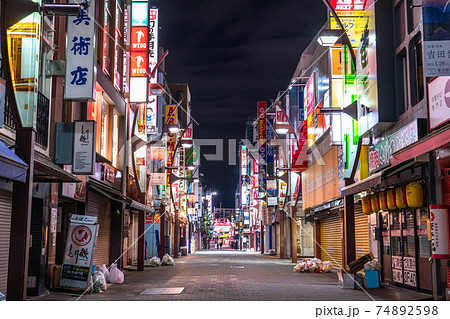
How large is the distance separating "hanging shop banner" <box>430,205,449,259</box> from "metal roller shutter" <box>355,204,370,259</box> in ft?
28.3

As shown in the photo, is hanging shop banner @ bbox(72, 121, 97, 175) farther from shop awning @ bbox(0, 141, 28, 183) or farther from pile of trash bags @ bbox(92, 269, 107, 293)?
shop awning @ bbox(0, 141, 28, 183)

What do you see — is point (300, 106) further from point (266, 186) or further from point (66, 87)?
point (66, 87)

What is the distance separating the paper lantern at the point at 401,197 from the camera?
1471cm

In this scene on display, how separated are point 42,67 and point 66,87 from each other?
1.17 meters

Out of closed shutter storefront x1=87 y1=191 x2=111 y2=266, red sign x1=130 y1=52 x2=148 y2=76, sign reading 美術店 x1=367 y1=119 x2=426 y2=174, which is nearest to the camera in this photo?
sign reading 美術店 x1=367 y1=119 x2=426 y2=174

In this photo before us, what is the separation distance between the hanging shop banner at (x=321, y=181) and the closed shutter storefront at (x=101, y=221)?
1036 cm

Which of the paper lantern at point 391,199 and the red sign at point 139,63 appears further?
the red sign at point 139,63

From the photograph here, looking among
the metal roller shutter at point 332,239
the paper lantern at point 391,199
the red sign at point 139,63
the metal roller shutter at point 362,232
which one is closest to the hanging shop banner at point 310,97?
the metal roller shutter at point 332,239

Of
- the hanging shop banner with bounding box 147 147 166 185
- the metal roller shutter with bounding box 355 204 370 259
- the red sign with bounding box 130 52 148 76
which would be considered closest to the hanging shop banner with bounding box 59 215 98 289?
the metal roller shutter with bounding box 355 204 370 259

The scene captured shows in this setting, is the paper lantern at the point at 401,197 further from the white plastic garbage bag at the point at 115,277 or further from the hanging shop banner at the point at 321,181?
the white plastic garbage bag at the point at 115,277

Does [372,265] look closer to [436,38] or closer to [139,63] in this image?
[436,38]

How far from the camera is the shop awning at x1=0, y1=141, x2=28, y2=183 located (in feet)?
29.6

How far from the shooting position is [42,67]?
14.7 meters

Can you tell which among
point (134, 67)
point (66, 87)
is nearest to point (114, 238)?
point (134, 67)
